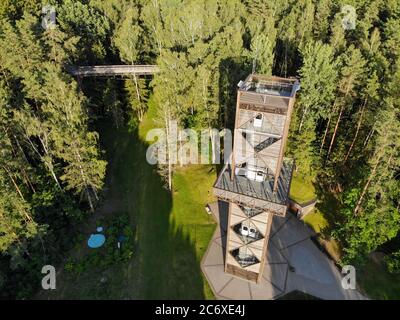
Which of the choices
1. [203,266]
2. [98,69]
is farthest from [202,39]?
[203,266]

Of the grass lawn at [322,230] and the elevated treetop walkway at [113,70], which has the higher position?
the elevated treetop walkway at [113,70]

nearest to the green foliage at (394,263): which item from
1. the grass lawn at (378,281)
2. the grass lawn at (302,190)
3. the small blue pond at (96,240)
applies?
the grass lawn at (378,281)

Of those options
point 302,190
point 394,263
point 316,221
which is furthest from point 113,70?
point 394,263

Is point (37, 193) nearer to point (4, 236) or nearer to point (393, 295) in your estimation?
point (4, 236)

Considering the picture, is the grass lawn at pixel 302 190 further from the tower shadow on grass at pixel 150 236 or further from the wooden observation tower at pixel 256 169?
the tower shadow on grass at pixel 150 236

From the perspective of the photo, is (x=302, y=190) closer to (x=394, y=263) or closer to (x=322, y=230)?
(x=322, y=230)

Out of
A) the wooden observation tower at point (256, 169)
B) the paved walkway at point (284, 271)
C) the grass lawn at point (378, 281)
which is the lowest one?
the grass lawn at point (378, 281)

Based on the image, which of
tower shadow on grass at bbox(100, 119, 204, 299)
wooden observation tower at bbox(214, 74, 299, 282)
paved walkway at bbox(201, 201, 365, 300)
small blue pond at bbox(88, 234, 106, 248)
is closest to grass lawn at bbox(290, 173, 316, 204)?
paved walkway at bbox(201, 201, 365, 300)
